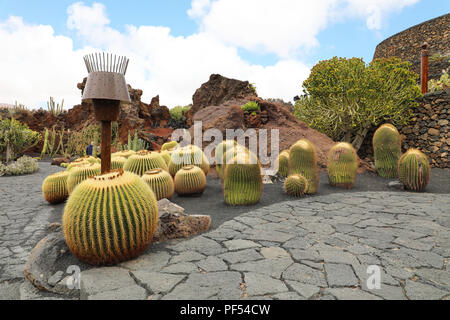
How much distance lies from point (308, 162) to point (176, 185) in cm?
276

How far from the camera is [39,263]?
9.27 ft

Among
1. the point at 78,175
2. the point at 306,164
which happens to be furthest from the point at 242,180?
the point at 78,175

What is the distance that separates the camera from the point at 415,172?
638 centimetres

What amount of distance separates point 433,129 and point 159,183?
9744 millimetres

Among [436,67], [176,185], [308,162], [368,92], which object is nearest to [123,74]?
[176,185]

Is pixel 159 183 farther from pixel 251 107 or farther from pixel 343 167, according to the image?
pixel 251 107

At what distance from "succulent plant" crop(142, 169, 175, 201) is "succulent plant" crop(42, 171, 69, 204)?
177 centimetres

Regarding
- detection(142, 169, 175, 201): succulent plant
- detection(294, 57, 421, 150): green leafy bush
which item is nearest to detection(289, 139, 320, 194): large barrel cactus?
detection(142, 169, 175, 201): succulent plant

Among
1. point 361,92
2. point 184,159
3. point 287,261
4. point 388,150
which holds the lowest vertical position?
point 287,261

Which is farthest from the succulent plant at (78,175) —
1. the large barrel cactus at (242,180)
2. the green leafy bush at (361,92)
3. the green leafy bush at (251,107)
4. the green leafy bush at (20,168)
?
the green leafy bush at (361,92)

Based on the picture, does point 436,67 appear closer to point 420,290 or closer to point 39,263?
point 420,290

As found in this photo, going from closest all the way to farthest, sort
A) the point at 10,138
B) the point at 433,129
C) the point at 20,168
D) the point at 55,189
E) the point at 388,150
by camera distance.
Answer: the point at 55,189 → the point at 388,150 → the point at 433,129 → the point at 20,168 → the point at 10,138

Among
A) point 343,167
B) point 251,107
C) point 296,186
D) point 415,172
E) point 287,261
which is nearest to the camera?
point 287,261
